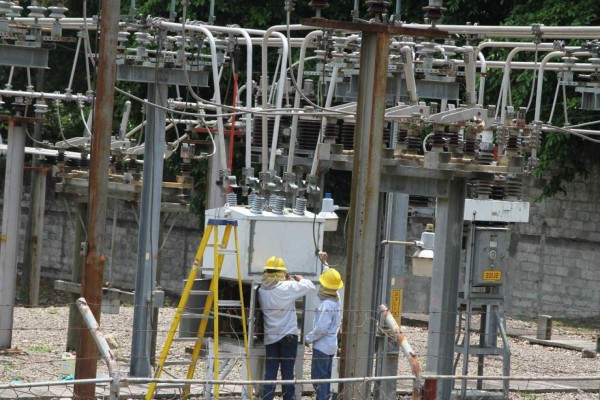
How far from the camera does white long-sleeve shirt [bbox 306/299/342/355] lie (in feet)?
38.1

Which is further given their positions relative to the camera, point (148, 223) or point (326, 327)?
point (148, 223)

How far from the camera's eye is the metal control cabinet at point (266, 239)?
11492 mm

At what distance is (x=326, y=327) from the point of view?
1162 cm

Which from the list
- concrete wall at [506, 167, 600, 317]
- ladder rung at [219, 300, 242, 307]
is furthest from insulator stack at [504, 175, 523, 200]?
concrete wall at [506, 167, 600, 317]

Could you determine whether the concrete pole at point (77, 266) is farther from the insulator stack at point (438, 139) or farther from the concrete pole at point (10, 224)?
the insulator stack at point (438, 139)

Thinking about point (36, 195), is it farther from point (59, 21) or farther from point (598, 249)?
point (598, 249)

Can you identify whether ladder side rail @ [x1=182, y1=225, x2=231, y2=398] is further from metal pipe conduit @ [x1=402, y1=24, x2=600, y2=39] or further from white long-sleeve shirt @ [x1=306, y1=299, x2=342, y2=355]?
metal pipe conduit @ [x1=402, y1=24, x2=600, y2=39]

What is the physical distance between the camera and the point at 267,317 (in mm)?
11398

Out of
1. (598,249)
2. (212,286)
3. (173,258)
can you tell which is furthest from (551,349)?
(173,258)

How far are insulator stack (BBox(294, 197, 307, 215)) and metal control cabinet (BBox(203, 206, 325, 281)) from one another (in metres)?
0.06

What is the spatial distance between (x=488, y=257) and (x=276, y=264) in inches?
96.3

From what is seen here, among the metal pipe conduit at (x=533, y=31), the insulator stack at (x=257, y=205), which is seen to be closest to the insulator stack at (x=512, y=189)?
the metal pipe conduit at (x=533, y=31)

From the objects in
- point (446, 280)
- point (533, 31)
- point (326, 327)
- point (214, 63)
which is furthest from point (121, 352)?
point (533, 31)

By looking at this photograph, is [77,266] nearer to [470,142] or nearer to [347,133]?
[347,133]
